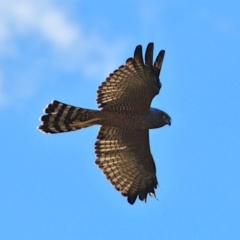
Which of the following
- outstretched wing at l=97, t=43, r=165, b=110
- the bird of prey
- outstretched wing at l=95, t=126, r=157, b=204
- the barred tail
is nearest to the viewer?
outstretched wing at l=97, t=43, r=165, b=110

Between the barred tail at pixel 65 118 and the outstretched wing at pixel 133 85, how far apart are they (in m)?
0.36

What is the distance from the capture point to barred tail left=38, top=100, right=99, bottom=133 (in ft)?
64.3

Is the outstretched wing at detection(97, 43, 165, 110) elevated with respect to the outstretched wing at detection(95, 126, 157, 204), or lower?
elevated

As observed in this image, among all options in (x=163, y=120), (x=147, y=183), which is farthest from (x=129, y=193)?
(x=163, y=120)

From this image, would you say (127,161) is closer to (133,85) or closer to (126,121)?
(126,121)

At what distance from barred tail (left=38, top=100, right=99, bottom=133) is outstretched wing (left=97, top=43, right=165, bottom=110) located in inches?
14.4

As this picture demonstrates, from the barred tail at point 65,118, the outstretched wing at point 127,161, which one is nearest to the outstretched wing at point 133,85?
the barred tail at point 65,118

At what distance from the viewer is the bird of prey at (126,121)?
63.2ft

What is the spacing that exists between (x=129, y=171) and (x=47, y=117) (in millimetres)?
2362

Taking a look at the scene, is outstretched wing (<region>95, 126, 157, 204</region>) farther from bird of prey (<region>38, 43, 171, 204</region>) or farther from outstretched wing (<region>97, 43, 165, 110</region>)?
outstretched wing (<region>97, 43, 165, 110</region>)

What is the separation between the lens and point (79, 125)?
19.8 metres

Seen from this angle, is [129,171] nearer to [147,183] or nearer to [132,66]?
[147,183]

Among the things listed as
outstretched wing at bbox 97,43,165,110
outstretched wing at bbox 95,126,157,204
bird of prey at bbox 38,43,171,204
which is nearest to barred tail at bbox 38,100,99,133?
bird of prey at bbox 38,43,171,204

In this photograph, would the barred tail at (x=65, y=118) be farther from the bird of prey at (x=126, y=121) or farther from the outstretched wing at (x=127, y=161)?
the outstretched wing at (x=127, y=161)
